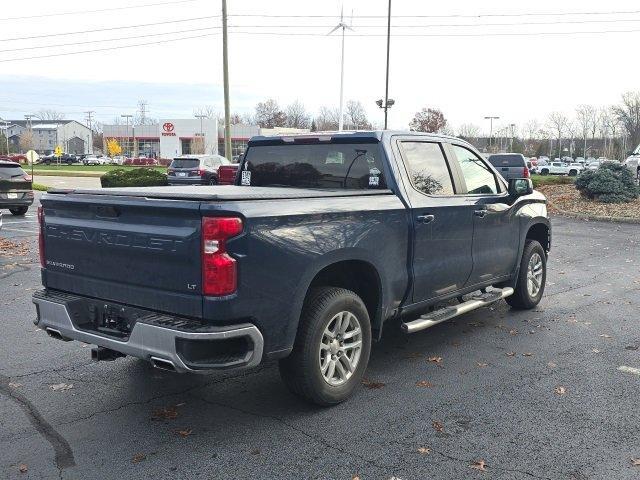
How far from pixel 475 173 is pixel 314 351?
3.00 meters

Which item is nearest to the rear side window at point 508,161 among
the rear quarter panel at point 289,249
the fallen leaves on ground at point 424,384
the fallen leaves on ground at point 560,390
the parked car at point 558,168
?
the fallen leaves on ground at point 560,390

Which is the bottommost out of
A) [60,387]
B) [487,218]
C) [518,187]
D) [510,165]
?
[60,387]

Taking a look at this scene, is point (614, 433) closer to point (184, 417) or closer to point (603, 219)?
point (184, 417)

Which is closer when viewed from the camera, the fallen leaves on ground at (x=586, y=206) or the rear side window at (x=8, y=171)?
the rear side window at (x=8, y=171)

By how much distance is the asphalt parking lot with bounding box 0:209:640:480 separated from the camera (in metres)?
3.74

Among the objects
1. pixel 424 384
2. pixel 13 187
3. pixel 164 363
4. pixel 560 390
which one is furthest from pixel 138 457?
pixel 13 187

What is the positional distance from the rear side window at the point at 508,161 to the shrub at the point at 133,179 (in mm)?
14506

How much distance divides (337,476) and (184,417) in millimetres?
1324

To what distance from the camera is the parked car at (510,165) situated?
2433cm

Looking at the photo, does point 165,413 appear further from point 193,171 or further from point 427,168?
point 193,171

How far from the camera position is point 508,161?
81.6 feet

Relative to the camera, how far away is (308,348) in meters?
4.28

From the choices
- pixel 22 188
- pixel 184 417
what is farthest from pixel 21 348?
pixel 22 188

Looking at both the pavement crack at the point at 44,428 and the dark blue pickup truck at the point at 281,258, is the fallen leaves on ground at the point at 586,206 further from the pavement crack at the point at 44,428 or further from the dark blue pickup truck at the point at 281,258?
the pavement crack at the point at 44,428
